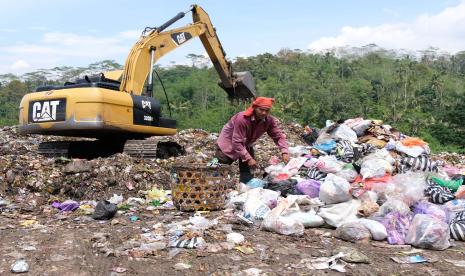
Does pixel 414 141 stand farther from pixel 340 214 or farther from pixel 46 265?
pixel 46 265

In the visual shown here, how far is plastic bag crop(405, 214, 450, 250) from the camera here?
3.55 m

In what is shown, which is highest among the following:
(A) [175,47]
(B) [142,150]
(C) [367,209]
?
(A) [175,47]

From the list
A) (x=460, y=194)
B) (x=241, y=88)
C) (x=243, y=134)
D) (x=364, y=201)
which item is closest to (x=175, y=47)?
(x=241, y=88)

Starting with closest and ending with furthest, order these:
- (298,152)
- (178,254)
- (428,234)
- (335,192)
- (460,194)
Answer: (178,254), (428,234), (335,192), (460,194), (298,152)

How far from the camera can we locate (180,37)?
25.9ft

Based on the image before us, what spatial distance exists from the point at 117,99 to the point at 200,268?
3.82 metres

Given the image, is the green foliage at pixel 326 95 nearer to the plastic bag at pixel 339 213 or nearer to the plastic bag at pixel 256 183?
the plastic bag at pixel 256 183

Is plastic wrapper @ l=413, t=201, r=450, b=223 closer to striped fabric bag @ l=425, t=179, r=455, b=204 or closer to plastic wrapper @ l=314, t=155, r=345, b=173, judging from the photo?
striped fabric bag @ l=425, t=179, r=455, b=204

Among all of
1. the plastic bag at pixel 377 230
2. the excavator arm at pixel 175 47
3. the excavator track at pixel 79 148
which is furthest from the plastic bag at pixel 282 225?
the excavator track at pixel 79 148

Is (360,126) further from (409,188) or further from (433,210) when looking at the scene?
(433,210)

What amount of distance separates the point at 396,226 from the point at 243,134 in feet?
5.97

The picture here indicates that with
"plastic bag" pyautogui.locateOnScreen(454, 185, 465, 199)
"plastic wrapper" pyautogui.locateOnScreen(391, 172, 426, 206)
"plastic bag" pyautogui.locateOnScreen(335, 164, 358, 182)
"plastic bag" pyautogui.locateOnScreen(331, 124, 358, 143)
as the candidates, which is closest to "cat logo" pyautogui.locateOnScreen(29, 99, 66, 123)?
"plastic bag" pyautogui.locateOnScreen(335, 164, 358, 182)

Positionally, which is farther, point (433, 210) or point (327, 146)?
point (327, 146)

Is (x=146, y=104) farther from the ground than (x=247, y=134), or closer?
farther from the ground
